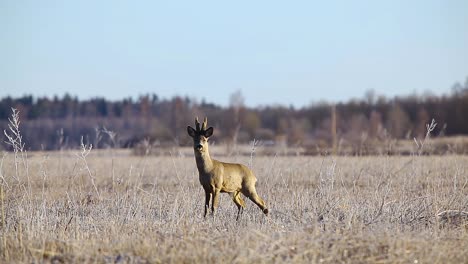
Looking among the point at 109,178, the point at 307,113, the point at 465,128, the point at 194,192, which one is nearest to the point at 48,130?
the point at 307,113

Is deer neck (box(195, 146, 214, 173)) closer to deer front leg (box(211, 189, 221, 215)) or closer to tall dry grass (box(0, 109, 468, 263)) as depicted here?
deer front leg (box(211, 189, 221, 215))

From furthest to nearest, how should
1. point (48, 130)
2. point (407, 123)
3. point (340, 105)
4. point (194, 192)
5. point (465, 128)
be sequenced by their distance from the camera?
point (340, 105) → point (48, 130) → point (407, 123) → point (465, 128) → point (194, 192)

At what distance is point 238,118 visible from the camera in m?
72.1

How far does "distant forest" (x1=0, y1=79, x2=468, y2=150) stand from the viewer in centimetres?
5769

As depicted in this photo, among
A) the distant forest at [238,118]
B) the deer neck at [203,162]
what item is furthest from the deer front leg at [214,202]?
the distant forest at [238,118]

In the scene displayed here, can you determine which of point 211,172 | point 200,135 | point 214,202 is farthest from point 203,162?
point 214,202

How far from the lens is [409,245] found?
23.7 feet

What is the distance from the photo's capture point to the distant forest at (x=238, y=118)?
57.7 m

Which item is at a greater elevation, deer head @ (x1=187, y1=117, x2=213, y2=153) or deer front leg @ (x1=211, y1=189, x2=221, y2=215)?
deer head @ (x1=187, y1=117, x2=213, y2=153)

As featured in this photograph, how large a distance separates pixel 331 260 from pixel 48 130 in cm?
6999

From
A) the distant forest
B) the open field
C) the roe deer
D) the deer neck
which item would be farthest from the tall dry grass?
the distant forest

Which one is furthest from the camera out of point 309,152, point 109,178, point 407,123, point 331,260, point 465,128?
point 407,123

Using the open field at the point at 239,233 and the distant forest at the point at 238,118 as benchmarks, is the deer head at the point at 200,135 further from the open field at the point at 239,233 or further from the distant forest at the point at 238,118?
the distant forest at the point at 238,118

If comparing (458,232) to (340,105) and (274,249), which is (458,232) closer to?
(274,249)
